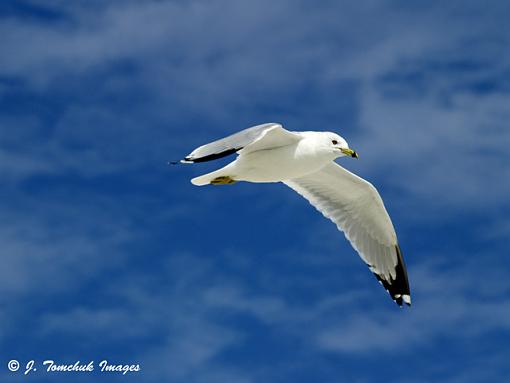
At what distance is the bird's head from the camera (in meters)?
7.39

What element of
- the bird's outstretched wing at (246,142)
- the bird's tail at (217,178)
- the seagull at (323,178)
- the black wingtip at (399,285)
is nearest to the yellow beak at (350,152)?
the seagull at (323,178)

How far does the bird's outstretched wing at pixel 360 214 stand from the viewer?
28.7 feet

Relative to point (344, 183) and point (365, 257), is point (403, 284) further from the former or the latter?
point (344, 183)

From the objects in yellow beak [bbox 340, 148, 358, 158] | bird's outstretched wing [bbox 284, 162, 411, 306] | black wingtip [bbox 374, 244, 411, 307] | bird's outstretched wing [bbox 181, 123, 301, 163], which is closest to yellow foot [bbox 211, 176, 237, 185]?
bird's outstretched wing [bbox 181, 123, 301, 163]

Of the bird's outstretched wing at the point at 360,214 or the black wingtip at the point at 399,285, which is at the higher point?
the bird's outstretched wing at the point at 360,214

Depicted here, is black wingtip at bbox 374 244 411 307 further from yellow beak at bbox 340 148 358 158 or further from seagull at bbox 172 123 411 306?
yellow beak at bbox 340 148 358 158

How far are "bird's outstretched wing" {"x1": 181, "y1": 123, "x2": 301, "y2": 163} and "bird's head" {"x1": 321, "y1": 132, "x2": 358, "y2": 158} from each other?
0.23 metres

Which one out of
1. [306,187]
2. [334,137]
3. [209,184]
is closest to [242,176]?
[209,184]

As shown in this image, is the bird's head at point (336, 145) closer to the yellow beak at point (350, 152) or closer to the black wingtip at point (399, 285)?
the yellow beak at point (350, 152)

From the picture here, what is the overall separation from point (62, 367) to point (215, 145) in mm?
2237

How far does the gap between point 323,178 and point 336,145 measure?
1328 millimetres

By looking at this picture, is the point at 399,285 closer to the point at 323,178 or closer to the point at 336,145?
the point at 323,178

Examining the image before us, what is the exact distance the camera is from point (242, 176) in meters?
7.71

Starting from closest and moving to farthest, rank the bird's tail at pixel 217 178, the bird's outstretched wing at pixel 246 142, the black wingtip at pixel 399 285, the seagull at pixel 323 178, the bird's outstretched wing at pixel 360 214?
the bird's outstretched wing at pixel 246 142, the seagull at pixel 323 178, the bird's tail at pixel 217 178, the bird's outstretched wing at pixel 360 214, the black wingtip at pixel 399 285
